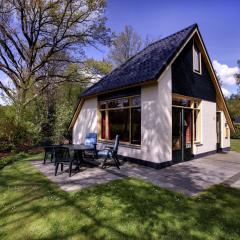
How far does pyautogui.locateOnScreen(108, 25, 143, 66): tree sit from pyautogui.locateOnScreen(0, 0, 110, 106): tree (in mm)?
9055

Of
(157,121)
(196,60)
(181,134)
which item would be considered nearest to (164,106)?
(157,121)

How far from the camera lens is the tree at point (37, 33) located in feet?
50.8

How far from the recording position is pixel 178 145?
9047 millimetres

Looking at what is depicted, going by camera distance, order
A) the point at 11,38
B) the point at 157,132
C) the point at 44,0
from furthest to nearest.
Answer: the point at 11,38 < the point at 44,0 < the point at 157,132

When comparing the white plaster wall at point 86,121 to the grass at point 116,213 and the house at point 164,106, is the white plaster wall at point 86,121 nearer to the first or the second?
the house at point 164,106

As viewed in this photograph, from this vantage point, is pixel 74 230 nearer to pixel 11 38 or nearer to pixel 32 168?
pixel 32 168

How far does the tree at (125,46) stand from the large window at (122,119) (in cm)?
1778

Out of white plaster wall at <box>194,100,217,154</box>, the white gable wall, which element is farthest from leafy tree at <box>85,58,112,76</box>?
the white gable wall

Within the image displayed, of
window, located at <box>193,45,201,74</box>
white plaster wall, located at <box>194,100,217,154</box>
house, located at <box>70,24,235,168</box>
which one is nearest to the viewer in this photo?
house, located at <box>70,24,235,168</box>

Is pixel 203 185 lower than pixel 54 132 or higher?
lower

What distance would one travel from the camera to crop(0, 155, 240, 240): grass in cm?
345

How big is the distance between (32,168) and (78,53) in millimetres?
13699

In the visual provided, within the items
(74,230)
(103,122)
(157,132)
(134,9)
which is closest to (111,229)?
(74,230)

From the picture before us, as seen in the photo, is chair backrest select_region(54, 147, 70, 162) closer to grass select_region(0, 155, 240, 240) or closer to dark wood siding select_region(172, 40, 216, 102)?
grass select_region(0, 155, 240, 240)
